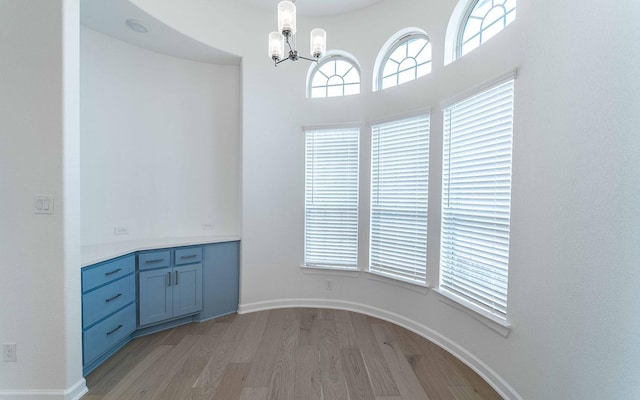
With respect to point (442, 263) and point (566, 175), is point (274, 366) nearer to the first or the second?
point (442, 263)

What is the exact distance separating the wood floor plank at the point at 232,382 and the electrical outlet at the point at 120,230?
6.16 ft

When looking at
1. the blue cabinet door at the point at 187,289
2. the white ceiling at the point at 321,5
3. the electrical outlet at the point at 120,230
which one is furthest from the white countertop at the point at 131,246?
the white ceiling at the point at 321,5

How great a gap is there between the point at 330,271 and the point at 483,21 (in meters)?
2.93

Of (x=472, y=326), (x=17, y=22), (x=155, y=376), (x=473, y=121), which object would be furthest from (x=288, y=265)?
(x=17, y=22)

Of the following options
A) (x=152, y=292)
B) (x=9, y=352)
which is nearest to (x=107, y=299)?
(x=152, y=292)

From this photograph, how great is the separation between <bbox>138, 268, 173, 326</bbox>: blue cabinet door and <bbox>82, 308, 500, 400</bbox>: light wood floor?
8.1 inches

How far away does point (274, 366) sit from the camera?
224 cm

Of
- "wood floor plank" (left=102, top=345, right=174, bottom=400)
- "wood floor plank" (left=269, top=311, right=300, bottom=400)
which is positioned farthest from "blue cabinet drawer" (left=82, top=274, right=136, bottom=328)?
"wood floor plank" (left=269, top=311, right=300, bottom=400)

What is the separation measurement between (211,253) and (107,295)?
988 mm

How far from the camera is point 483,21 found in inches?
91.8

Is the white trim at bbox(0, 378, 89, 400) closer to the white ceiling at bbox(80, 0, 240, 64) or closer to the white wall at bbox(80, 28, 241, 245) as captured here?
the white wall at bbox(80, 28, 241, 245)

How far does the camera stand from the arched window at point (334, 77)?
3.40 metres

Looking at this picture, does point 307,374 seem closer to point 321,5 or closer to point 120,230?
point 120,230

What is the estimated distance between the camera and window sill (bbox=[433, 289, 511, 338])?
1.92m
